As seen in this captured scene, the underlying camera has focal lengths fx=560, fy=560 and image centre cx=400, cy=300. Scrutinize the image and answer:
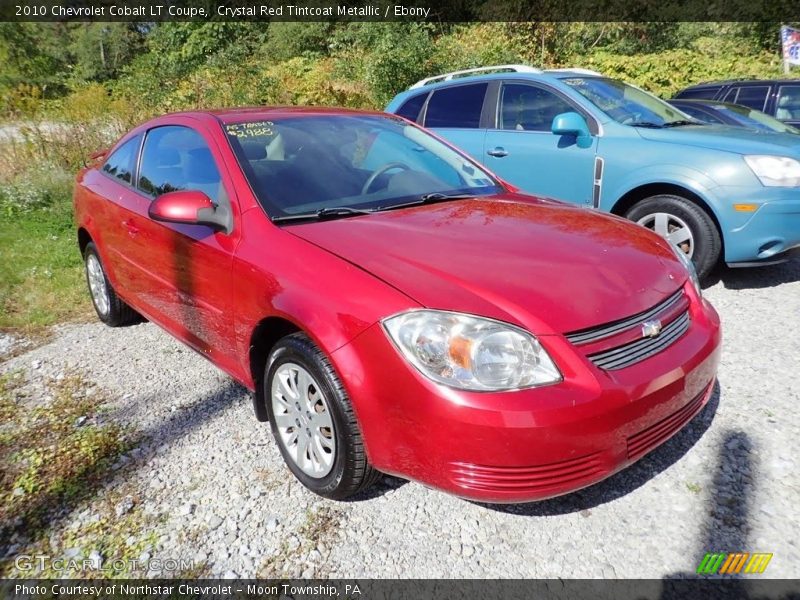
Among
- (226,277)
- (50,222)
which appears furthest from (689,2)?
(226,277)

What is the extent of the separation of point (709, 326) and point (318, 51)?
2451 centimetres

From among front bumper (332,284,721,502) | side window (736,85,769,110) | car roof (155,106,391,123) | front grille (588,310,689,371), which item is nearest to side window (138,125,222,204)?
car roof (155,106,391,123)

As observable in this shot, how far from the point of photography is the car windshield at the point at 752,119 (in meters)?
6.64

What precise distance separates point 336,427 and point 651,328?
47.7 inches

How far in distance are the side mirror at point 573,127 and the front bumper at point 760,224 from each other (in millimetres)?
1123

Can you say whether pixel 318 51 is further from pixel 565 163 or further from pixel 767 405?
pixel 767 405

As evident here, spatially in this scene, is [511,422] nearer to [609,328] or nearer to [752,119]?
[609,328]

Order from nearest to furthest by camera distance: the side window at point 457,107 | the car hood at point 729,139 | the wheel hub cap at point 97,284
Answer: the car hood at point 729,139
the wheel hub cap at point 97,284
the side window at point 457,107

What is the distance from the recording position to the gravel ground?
2.01 m

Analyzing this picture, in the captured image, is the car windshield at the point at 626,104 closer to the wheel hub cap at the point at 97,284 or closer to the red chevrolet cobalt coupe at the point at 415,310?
the red chevrolet cobalt coupe at the point at 415,310

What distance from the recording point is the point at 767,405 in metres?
2.79

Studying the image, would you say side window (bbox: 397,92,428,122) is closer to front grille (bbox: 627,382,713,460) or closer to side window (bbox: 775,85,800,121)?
front grille (bbox: 627,382,713,460)

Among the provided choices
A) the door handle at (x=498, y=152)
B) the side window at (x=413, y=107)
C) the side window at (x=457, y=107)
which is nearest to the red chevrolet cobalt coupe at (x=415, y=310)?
the door handle at (x=498, y=152)

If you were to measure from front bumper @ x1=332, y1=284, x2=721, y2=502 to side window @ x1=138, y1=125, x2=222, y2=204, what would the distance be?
1.35 metres
